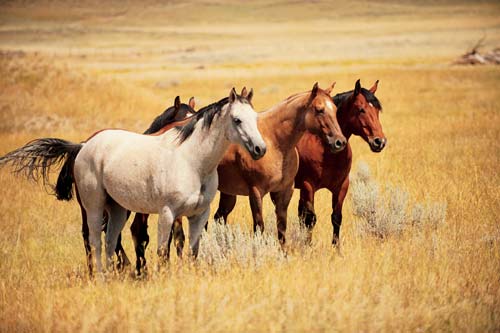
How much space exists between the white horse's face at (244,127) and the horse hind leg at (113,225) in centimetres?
162

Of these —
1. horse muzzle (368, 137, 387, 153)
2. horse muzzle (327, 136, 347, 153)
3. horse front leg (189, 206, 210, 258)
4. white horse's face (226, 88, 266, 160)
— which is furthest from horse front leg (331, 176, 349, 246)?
white horse's face (226, 88, 266, 160)

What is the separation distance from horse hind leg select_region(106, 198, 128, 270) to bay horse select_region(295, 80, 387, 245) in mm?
2112

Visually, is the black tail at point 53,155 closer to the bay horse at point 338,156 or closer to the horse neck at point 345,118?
the bay horse at point 338,156

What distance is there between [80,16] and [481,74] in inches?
5648

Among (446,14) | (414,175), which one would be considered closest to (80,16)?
(446,14)

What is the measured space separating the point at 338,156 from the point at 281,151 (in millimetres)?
1051

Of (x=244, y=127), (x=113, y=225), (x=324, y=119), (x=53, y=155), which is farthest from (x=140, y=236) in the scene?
(x=324, y=119)

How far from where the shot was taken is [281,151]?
7.23 meters

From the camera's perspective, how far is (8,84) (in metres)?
23.3

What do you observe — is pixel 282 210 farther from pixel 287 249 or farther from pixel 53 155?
pixel 53 155

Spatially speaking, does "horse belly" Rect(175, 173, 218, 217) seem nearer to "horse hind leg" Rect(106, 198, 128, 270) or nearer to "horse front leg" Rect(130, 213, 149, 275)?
→ "horse hind leg" Rect(106, 198, 128, 270)

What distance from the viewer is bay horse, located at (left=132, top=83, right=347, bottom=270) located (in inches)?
276

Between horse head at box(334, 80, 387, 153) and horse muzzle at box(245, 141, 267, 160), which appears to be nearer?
horse muzzle at box(245, 141, 267, 160)

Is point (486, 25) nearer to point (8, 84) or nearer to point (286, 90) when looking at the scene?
point (286, 90)
